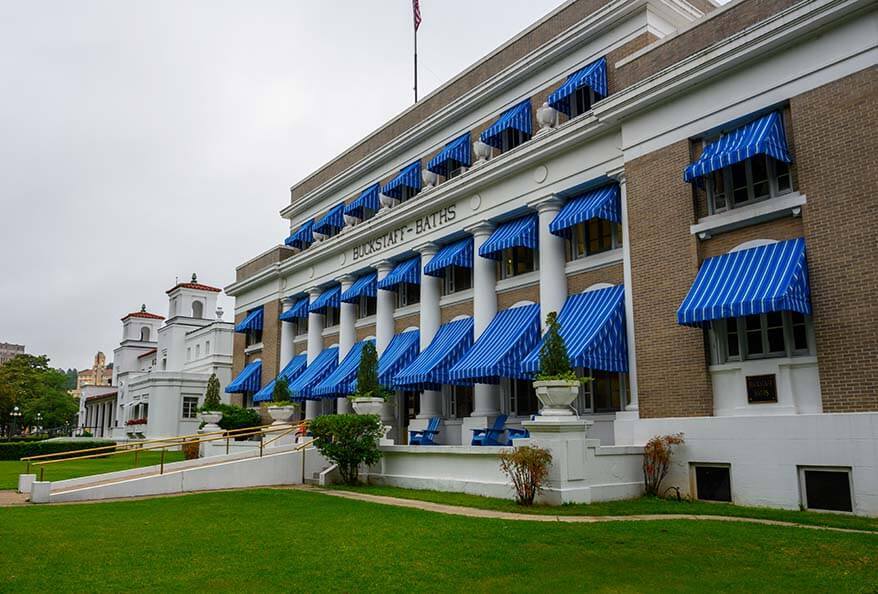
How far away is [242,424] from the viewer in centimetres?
3262

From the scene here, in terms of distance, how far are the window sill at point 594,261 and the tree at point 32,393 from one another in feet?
235

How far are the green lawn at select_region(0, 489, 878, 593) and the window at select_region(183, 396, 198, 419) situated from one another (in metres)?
40.9

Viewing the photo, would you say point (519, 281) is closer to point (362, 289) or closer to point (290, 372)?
point (362, 289)

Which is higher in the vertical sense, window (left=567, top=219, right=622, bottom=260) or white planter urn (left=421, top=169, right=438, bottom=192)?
white planter urn (left=421, top=169, right=438, bottom=192)

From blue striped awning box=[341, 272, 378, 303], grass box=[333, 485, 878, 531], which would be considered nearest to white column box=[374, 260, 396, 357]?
blue striped awning box=[341, 272, 378, 303]

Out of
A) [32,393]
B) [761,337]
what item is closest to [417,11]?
[761,337]

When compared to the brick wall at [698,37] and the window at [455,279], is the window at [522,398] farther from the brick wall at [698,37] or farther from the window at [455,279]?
the brick wall at [698,37]

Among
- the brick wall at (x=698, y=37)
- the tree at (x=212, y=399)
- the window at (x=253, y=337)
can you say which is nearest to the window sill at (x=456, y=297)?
the brick wall at (x=698, y=37)

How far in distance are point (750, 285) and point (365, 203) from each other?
20152mm

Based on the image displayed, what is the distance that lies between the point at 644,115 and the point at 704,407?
7.17m

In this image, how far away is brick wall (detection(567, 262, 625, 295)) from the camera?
19.2 m

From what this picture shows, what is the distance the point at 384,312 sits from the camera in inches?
1109

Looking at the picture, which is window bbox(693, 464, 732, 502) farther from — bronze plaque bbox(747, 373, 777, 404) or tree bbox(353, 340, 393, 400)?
tree bbox(353, 340, 393, 400)

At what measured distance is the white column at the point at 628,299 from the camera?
17.1 metres
